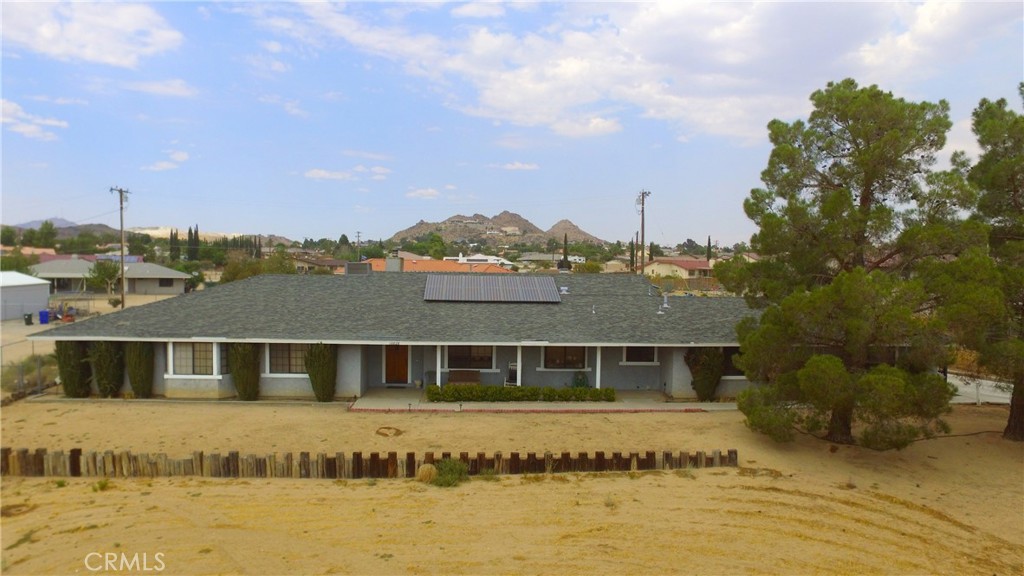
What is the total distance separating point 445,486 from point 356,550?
2855 millimetres

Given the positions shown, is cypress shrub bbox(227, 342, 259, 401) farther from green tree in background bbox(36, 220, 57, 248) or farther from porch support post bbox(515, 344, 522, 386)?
green tree in background bbox(36, 220, 57, 248)

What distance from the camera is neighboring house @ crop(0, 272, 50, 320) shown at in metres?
41.1

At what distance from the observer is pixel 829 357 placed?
1323 centimetres

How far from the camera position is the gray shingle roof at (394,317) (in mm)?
18844

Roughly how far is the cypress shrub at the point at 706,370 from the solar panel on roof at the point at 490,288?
547cm

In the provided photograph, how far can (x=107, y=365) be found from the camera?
18422 mm

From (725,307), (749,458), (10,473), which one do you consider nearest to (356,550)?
(10,473)

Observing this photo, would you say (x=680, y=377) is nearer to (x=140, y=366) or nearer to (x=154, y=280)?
(x=140, y=366)

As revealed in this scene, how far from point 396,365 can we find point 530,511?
10807mm

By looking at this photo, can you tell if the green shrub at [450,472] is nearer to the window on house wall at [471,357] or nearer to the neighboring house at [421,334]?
the neighboring house at [421,334]

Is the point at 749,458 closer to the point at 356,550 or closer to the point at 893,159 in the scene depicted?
the point at 893,159

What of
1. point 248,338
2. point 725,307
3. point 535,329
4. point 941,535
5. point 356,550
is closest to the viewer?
point 356,550

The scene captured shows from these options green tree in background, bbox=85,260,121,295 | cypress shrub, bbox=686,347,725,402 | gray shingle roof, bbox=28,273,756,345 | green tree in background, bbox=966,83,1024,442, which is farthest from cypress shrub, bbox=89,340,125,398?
green tree in background, bbox=85,260,121,295

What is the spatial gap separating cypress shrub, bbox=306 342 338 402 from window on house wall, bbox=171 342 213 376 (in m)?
3.16
